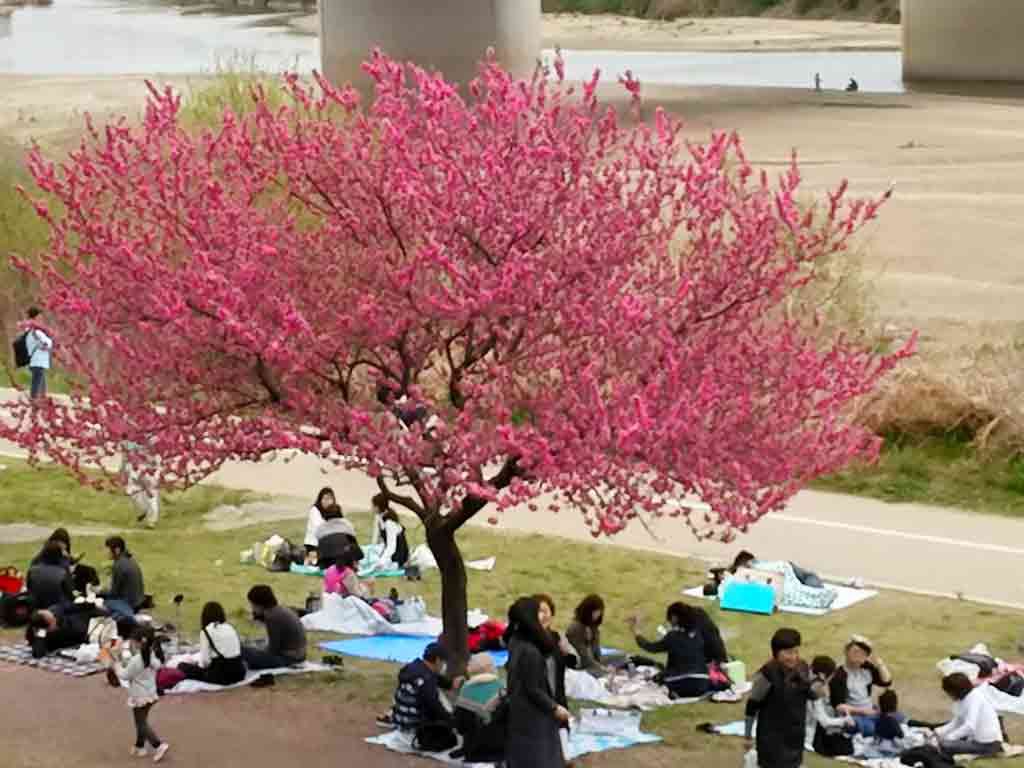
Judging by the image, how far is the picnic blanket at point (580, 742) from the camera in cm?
1678

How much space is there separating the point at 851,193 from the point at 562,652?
33.0 m

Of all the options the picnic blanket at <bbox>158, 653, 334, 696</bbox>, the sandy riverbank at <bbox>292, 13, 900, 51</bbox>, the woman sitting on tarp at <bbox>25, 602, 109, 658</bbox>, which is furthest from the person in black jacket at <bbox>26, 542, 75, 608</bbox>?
the sandy riverbank at <bbox>292, 13, 900, 51</bbox>

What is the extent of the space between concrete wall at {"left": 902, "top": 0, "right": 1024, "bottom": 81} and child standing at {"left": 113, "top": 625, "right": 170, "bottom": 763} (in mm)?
57097

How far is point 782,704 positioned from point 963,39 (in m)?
58.9

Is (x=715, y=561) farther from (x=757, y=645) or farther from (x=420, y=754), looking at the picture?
(x=420, y=754)

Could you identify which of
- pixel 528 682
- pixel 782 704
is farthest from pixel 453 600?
pixel 782 704

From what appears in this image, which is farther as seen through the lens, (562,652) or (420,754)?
(420,754)

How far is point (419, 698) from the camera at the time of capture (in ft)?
55.5

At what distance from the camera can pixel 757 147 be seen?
182 feet

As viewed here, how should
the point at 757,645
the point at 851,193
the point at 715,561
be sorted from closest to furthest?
the point at 757,645, the point at 715,561, the point at 851,193

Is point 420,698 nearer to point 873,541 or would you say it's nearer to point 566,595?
point 566,595

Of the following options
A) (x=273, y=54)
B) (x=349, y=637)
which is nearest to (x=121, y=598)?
(x=349, y=637)

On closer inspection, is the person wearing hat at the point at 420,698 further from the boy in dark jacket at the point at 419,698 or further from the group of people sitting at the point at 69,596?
the group of people sitting at the point at 69,596

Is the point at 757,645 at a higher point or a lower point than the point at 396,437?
lower
